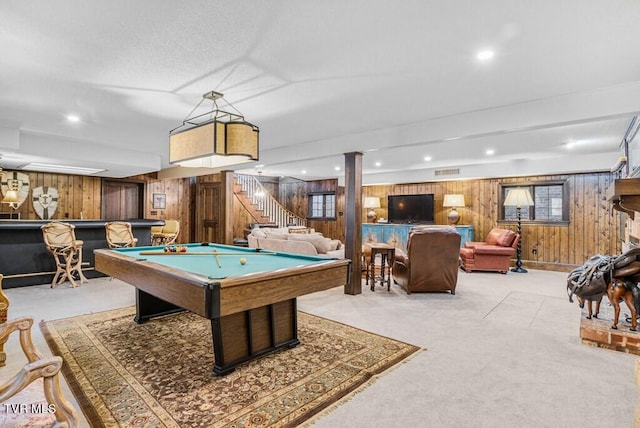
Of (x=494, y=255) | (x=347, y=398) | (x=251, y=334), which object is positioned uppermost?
(x=494, y=255)

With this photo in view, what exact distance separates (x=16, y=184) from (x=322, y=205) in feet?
26.0

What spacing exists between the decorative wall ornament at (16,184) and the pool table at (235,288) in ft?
20.3

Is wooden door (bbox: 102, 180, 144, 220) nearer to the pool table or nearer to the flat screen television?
the pool table

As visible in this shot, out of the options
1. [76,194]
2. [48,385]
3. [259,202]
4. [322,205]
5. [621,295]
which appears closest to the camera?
[48,385]

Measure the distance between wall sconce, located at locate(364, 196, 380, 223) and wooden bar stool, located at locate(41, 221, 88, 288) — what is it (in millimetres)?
6934

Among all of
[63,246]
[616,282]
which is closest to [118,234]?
[63,246]

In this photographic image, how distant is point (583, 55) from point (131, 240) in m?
6.38

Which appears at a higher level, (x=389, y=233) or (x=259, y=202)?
(x=259, y=202)

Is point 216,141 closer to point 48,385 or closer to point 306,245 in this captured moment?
point 48,385

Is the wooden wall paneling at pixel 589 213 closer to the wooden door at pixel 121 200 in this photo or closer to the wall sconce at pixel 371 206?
the wall sconce at pixel 371 206

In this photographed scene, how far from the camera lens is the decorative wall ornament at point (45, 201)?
809 cm

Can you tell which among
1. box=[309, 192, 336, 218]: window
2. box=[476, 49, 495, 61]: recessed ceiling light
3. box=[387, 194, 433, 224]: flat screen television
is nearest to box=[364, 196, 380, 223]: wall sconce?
box=[387, 194, 433, 224]: flat screen television

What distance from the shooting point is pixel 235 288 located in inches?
82.2

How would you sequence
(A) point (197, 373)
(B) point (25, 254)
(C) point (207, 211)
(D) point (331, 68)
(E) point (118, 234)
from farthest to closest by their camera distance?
(C) point (207, 211)
(E) point (118, 234)
(B) point (25, 254)
(D) point (331, 68)
(A) point (197, 373)
